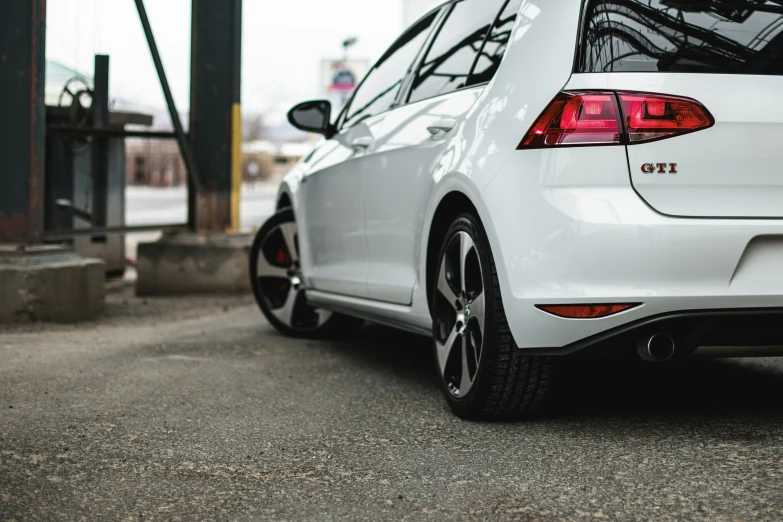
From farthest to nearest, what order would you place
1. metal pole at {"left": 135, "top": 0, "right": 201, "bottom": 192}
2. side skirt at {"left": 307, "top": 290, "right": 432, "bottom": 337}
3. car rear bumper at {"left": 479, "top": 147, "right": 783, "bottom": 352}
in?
1. metal pole at {"left": 135, "top": 0, "right": 201, "bottom": 192}
2. side skirt at {"left": 307, "top": 290, "right": 432, "bottom": 337}
3. car rear bumper at {"left": 479, "top": 147, "right": 783, "bottom": 352}

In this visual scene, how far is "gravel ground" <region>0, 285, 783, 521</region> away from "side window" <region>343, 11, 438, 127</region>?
1314 millimetres

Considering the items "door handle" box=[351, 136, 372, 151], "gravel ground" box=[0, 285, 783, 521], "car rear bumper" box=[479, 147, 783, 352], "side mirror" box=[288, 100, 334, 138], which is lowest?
"gravel ground" box=[0, 285, 783, 521]

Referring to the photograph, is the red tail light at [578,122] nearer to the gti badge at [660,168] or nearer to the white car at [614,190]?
the white car at [614,190]

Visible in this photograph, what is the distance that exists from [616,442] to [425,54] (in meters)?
2.05

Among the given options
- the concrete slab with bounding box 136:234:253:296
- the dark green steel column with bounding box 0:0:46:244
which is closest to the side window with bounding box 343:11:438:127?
the dark green steel column with bounding box 0:0:46:244

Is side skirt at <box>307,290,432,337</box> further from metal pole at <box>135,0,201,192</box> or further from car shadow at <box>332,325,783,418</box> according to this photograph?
metal pole at <box>135,0,201,192</box>

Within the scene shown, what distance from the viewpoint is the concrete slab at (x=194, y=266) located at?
9.08 metres

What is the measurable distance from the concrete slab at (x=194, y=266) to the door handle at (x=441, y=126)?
17.2 feet

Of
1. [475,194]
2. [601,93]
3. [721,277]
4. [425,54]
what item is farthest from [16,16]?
[721,277]

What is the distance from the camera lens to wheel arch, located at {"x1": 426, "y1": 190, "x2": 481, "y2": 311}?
3828mm

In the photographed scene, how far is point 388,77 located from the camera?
5.13 metres

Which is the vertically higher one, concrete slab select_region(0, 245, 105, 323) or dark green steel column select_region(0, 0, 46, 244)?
dark green steel column select_region(0, 0, 46, 244)

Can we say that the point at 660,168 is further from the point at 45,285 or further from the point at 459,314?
the point at 45,285

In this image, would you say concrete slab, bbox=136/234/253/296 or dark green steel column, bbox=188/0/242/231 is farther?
dark green steel column, bbox=188/0/242/231
